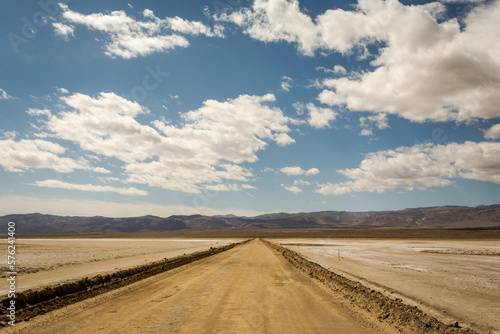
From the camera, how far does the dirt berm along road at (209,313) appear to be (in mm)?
7297

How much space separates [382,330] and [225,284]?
7.34 m

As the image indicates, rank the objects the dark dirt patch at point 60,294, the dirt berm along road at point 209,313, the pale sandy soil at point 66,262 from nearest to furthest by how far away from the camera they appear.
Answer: the dirt berm along road at point 209,313
the dark dirt patch at point 60,294
the pale sandy soil at point 66,262

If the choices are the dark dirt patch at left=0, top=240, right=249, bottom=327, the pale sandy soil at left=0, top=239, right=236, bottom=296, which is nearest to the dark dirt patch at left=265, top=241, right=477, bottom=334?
the dark dirt patch at left=0, top=240, right=249, bottom=327

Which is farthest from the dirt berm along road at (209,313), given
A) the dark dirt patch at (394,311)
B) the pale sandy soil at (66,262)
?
the pale sandy soil at (66,262)

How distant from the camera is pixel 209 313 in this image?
8.41 meters

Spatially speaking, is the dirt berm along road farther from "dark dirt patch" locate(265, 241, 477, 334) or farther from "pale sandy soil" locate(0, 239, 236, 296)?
"pale sandy soil" locate(0, 239, 236, 296)

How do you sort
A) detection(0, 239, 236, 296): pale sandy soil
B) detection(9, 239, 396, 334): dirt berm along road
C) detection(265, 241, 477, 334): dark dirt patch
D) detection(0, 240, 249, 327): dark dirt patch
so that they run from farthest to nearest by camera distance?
detection(0, 239, 236, 296): pale sandy soil < detection(0, 240, 249, 327): dark dirt patch < detection(265, 241, 477, 334): dark dirt patch < detection(9, 239, 396, 334): dirt berm along road

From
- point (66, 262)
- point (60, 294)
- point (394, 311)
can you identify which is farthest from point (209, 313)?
point (66, 262)

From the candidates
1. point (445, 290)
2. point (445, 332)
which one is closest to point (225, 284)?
point (445, 332)

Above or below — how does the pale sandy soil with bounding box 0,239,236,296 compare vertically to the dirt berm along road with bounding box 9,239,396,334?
below

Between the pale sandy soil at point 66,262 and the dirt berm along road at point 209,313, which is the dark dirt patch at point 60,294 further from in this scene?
the pale sandy soil at point 66,262

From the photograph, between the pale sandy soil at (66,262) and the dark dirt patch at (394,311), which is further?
the pale sandy soil at (66,262)

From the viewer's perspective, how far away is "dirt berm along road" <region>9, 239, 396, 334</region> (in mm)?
7297

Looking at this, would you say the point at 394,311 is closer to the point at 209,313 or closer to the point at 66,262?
the point at 209,313
